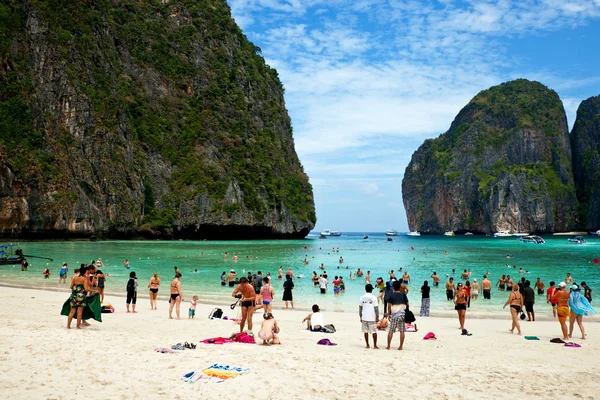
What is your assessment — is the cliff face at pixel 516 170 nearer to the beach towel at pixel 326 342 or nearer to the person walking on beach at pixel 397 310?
the person walking on beach at pixel 397 310

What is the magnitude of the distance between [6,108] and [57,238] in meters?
20.1

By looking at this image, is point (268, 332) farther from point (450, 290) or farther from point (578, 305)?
point (450, 290)

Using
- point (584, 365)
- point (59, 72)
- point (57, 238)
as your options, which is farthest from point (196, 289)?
point (59, 72)

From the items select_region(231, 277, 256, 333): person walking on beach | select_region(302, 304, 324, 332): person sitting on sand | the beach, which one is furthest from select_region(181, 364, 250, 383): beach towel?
select_region(302, 304, 324, 332): person sitting on sand

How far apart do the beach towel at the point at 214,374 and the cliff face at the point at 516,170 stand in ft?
562

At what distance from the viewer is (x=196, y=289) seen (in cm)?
2783

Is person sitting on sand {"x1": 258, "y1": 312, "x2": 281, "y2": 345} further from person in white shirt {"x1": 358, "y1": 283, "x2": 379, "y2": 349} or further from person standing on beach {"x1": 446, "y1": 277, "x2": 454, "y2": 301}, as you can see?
person standing on beach {"x1": 446, "y1": 277, "x2": 454, "y2": 301}

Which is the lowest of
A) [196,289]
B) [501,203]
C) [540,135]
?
[196,289]

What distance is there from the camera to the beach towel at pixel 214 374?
8.40m

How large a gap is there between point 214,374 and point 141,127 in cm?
9122

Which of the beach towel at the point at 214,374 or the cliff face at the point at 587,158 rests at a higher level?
the cliff face at the point at 587,158

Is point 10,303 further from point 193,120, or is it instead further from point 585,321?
point 193,120

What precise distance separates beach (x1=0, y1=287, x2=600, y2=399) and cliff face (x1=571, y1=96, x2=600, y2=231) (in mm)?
181269

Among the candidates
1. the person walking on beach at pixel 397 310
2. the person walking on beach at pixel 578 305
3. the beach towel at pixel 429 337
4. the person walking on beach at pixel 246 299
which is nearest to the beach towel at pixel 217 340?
the person walking on beach at pixel 246 299
